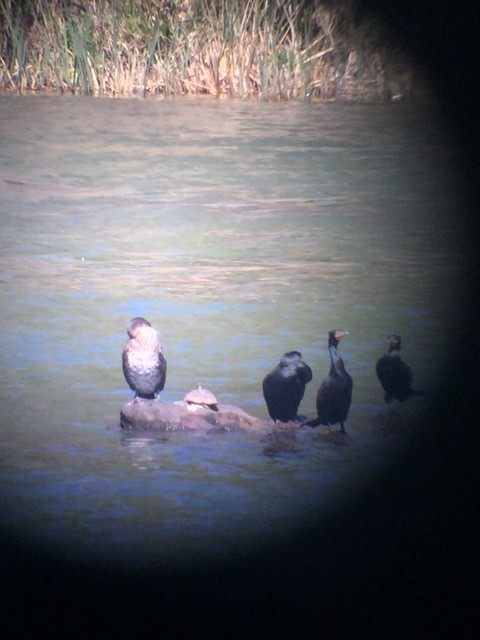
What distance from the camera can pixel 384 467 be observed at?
2004 mm

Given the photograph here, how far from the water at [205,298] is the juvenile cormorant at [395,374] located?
1.2 inches

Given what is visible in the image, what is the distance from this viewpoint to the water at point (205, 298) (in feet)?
6.14

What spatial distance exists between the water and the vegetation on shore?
2.36 ft

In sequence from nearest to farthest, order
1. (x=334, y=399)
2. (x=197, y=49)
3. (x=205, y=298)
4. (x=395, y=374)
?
A: (x=334, y=399) → (x=395, y=374) → (x=205, y=298) → (x=197, y=49)

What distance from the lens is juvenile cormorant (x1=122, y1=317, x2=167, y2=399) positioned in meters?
2.20

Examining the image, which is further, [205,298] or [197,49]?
[197,49]

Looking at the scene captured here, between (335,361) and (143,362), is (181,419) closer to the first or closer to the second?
(143,362)

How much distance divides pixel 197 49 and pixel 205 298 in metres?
3.88

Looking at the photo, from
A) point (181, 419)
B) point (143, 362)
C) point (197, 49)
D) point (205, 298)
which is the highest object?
point (197, 49)

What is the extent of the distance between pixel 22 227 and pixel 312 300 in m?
1.20

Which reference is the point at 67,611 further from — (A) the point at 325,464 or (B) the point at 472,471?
(B) the point at 472,471

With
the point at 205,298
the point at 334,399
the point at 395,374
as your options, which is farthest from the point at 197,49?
the point at 334,399

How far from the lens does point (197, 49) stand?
660 centimetres

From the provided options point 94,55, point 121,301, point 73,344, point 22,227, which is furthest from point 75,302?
point 94,55
